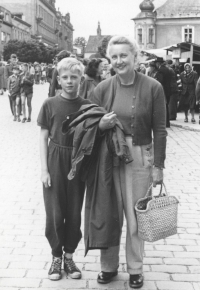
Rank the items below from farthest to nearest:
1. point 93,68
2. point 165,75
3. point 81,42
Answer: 1. point 81,42
2. point 165,75
3. point 93,68

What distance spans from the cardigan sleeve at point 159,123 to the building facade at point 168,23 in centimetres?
7492

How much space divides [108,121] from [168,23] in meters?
77.4

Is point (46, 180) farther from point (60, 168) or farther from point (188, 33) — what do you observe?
point (188, 33)

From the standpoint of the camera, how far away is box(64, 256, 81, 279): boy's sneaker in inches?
161

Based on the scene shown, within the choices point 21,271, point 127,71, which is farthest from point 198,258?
point 127,71

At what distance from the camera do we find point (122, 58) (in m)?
3.73

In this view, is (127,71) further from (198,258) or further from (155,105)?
(198,258)

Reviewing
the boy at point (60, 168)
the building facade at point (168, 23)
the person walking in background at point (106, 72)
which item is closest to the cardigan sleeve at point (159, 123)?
the boy at point (60, 168)

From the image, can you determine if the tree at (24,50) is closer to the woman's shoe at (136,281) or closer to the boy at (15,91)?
the boy at (15,91)

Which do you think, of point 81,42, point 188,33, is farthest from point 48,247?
point 81,42

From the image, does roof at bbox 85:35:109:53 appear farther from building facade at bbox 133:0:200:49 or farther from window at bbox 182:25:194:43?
window at bbox 182:25:194:43

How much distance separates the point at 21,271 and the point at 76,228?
1.99ft

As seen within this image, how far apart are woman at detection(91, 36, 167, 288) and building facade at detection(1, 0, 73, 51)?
91576 mm

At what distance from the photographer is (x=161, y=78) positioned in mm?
14969
